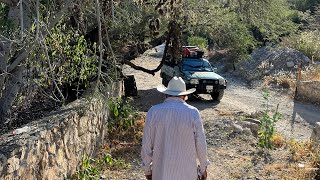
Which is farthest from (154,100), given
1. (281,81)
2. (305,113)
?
(281,81)

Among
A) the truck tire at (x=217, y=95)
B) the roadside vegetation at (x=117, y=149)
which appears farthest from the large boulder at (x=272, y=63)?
the roadside vegetation at (x=117, y=149)

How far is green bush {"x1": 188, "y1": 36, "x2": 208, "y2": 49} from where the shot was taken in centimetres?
2417

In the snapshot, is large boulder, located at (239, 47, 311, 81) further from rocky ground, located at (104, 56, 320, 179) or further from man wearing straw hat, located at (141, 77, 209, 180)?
man wearing straw hat, located at (141, 77, 209, 180)

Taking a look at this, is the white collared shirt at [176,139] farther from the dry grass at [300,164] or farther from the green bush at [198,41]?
the green bush at [198,41]

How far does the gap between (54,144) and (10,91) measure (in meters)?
1.05

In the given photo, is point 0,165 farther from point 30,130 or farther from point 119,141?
point 119,141

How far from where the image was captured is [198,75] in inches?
559

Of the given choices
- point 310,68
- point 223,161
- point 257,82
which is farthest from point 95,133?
point 310,68

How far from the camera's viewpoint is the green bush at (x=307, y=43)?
69.4 feet

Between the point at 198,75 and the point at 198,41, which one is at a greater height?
the point at 198,41

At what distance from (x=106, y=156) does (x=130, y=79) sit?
275 inches

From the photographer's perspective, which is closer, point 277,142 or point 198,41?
point 277,142

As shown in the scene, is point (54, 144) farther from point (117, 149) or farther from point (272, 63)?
point (272, 63)

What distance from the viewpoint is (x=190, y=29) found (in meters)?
12.5
